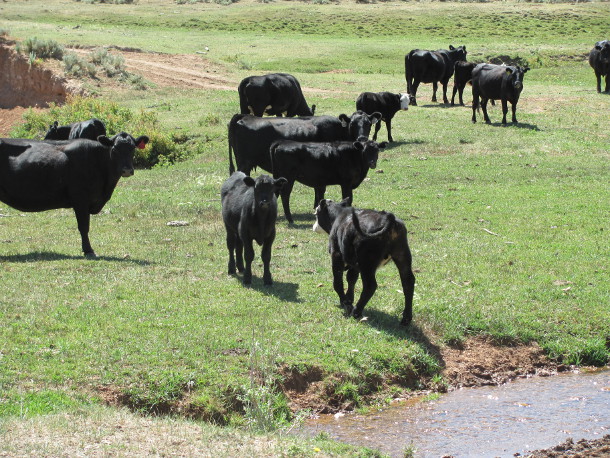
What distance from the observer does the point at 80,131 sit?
67.6ft

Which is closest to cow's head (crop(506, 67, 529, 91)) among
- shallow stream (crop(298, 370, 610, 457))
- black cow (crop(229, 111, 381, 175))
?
black cow (crop(229, 111, 381, 175))

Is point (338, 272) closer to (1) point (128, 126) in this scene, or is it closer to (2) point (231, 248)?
(2) point (231, 248)

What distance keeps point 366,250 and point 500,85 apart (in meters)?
18.9

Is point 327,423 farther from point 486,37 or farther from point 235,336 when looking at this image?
point 486,37

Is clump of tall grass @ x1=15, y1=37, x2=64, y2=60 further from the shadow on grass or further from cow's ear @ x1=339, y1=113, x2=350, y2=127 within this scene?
the shadow on grass

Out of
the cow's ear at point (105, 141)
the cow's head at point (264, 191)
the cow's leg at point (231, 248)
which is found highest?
the cow's ear at point (105, 141)

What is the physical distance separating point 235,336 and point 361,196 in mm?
9215

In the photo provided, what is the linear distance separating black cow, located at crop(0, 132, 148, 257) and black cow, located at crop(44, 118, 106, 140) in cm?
589

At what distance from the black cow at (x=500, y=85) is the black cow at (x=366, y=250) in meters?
17.5

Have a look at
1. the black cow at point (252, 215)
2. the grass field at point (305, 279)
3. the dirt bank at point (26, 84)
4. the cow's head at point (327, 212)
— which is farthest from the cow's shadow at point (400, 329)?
the dirt bank at point (26, 84)

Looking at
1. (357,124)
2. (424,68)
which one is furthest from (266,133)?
(424,68)

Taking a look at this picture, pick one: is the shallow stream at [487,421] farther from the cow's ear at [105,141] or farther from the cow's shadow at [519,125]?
the cow's shadow at [519,125]

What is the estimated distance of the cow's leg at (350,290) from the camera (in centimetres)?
1062

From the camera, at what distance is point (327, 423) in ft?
29.1
